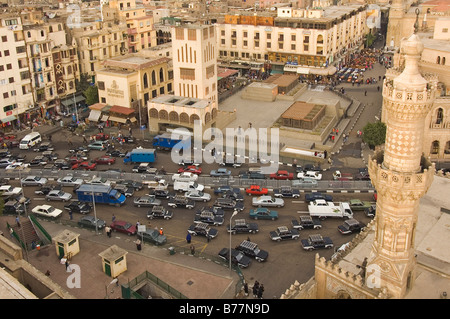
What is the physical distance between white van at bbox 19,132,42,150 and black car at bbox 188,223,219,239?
3533 centimetres

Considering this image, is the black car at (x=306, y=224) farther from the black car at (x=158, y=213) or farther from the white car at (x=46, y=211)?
the white car at (x=46, y=211)

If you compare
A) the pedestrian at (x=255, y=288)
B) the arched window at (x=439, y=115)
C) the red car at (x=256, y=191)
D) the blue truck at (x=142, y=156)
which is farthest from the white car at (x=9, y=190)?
the arched window at (x=439, y=115)

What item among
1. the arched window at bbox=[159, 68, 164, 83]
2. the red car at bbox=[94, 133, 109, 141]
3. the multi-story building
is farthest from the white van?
the arched window at bbox=[159, 68, 164, 83]

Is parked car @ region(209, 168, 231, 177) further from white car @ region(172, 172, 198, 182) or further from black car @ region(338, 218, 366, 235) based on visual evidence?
black car @ region(338, 218, 366, 235)

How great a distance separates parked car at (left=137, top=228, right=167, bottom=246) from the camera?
4744 centimetres

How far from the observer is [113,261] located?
132ft

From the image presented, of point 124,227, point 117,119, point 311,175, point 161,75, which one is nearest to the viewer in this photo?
point 124,227

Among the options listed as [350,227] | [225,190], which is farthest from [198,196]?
[350,227]

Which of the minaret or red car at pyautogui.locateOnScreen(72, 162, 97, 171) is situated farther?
red car at pyautogui.locateOnScreen(72, 162, 97, 171)

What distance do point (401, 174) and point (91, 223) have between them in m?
33.7

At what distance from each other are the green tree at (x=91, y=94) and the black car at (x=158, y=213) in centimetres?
4064

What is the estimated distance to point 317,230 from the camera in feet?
166

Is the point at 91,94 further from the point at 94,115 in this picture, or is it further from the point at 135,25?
the point at 135,25

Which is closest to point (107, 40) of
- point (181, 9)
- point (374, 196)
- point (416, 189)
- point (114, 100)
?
point (114, 100)
